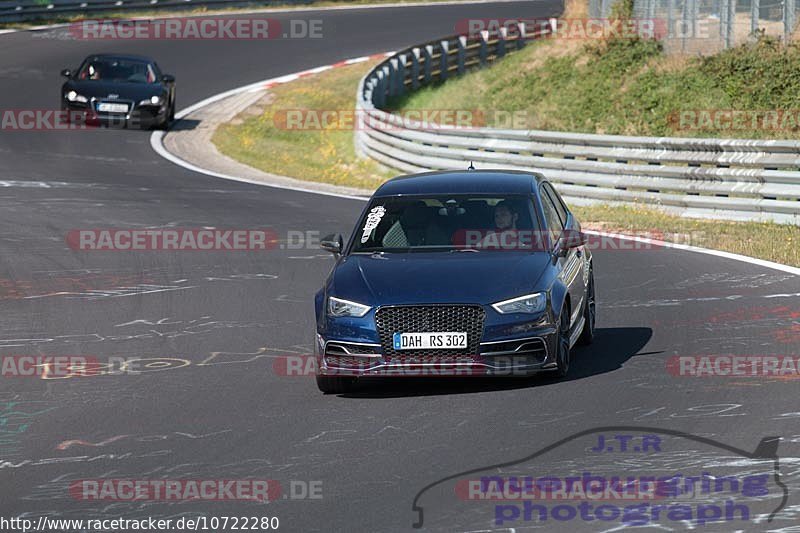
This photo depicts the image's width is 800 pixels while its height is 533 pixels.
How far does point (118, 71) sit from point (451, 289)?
23.5 meters

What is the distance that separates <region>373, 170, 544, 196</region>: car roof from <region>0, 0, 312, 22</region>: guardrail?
125 feet

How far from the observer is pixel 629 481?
25.2ft

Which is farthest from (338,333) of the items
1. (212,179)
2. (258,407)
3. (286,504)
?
(212,179)

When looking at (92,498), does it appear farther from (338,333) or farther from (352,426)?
(338,333)

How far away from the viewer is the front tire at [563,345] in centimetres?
1027

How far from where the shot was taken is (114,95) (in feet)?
103

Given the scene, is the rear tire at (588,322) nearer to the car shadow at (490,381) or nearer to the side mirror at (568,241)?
the car shadow at (490,381)

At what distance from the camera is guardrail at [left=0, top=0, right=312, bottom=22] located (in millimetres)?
47719
